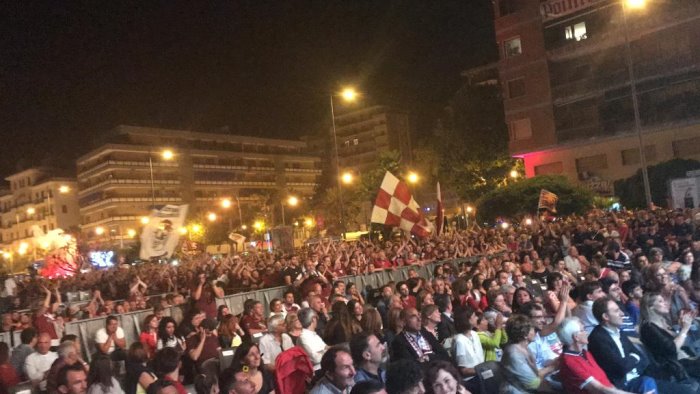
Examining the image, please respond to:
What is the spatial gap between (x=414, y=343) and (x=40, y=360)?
14.7 ft

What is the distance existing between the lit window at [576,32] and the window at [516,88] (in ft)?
14.0

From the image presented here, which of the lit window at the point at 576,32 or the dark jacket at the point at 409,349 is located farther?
the lit window at the point at 576,32

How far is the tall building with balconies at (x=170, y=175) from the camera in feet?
300

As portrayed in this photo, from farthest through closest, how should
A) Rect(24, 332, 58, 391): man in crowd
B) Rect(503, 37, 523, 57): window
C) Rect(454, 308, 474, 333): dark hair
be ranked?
Rect(503, 37, 523, 57): window → Rect(24, 332, 58, 391): man in crowd → Rect(454, 308, 474, 333): dark hair

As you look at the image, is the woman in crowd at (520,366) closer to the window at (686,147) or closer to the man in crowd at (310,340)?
the man in crowd at (310,340)

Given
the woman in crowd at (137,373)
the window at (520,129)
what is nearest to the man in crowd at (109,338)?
the woman in crowd at (137,373)

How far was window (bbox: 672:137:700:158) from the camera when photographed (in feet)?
133

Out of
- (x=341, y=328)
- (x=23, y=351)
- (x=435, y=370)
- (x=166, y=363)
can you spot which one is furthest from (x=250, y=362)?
(x=23, y=351)

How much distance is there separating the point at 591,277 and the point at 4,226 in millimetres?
123769

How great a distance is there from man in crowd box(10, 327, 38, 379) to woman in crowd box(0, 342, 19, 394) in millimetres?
287

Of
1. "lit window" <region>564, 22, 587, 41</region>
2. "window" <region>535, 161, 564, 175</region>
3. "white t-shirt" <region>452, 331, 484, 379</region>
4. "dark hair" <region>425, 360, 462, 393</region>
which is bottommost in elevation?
"white t-shirt" <region>452, 331, 484, 379</region>

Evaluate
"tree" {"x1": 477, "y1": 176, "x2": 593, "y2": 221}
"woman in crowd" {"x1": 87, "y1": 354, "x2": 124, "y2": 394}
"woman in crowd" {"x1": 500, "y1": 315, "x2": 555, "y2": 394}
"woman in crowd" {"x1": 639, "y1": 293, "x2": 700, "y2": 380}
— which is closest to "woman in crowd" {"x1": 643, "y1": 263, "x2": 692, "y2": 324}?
"woman in crowd" {"x1": 639, "y1": 293, "x2": 700, "y2": 380}

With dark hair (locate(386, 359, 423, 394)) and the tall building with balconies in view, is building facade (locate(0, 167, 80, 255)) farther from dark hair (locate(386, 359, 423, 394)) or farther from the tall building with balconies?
dark hair (locate(386, 359, 423, 394))

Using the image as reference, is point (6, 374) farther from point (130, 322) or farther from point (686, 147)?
point (686, 147)
